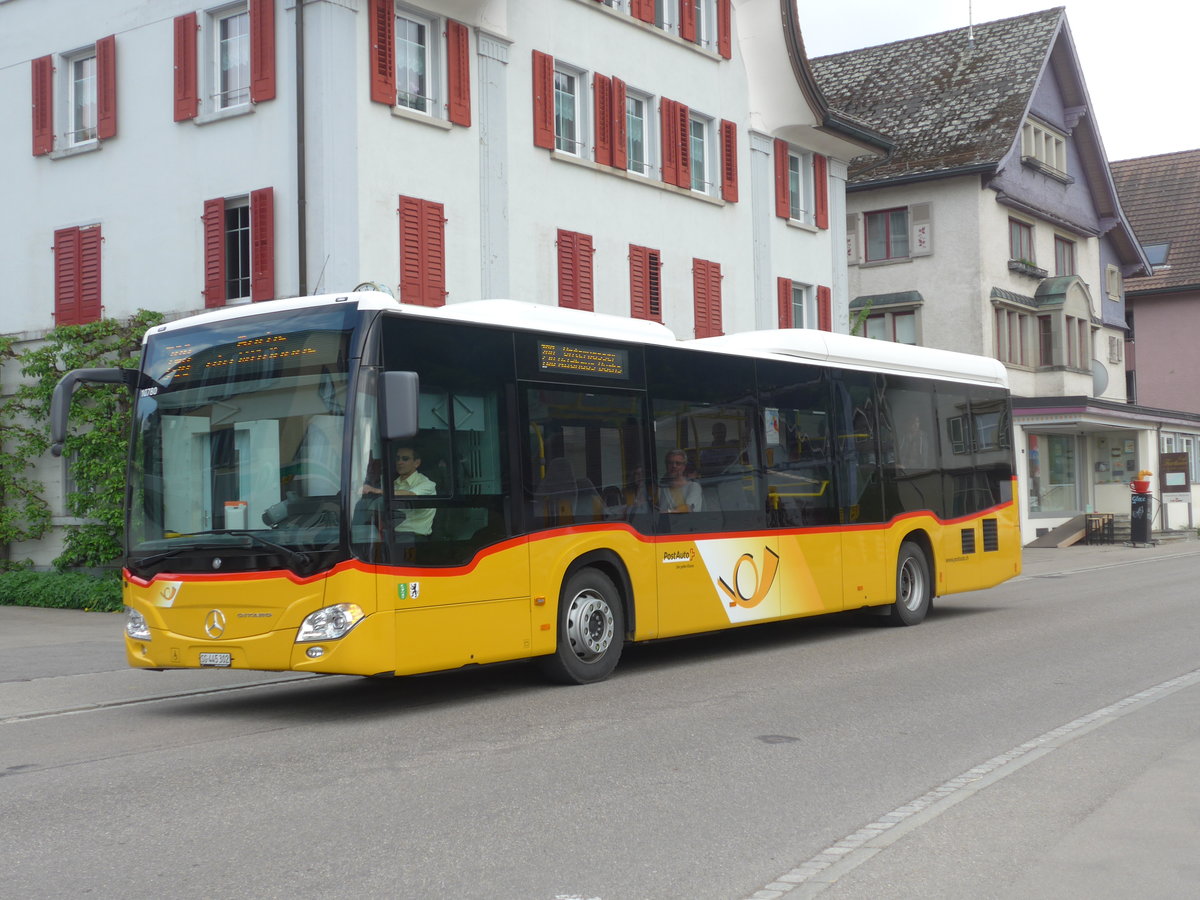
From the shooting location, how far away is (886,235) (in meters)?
41.5

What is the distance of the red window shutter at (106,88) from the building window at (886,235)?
2441 centimetres

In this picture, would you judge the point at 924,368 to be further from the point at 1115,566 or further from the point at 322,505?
the point at 1115,566

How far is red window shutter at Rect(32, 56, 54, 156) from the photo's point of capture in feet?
76.3

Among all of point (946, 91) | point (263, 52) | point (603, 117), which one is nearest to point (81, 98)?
point (263, 52)

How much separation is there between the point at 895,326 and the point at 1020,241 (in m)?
4.88

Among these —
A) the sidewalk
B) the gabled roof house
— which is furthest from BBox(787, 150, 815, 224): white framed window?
the sidewalk

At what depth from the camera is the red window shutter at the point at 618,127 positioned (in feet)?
83.0

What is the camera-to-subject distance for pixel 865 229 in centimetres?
4181

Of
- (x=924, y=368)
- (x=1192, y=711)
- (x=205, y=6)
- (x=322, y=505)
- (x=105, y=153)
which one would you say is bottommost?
(x=1192, y=711)

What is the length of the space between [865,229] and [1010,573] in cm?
2478

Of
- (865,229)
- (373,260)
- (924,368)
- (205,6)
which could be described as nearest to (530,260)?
(373,260)

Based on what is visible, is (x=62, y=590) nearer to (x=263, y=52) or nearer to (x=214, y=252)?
(x=214, y=252)

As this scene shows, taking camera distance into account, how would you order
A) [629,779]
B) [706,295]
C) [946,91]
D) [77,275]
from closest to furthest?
[629,779]
[77,275]
[706,295]
[946,91]

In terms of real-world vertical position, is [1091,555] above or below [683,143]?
below
